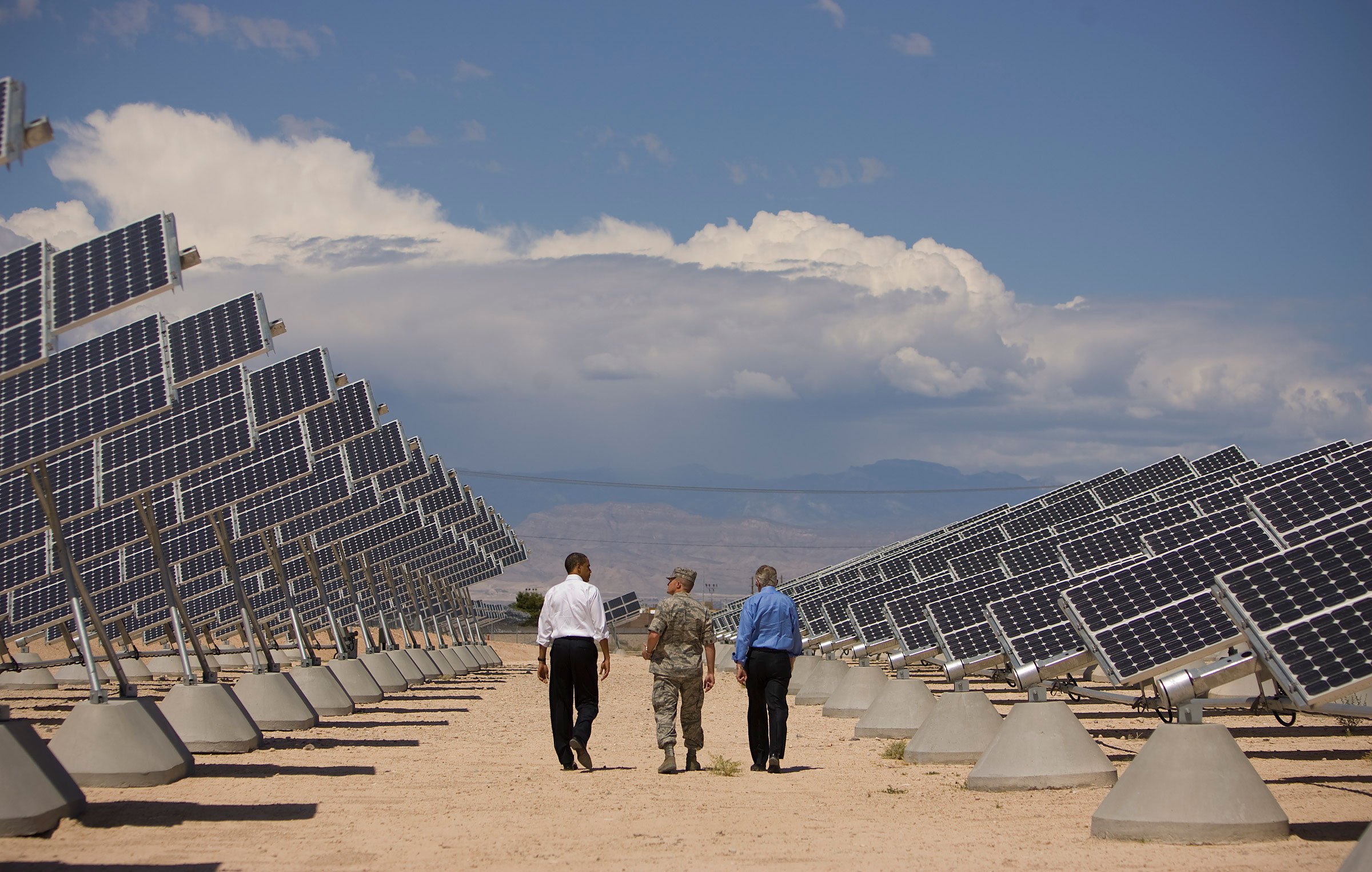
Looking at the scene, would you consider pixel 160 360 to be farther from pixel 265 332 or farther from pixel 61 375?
pixel 265 332

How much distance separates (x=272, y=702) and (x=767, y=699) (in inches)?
288

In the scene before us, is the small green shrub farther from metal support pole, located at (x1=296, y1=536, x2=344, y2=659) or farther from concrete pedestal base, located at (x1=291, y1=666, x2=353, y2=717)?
metal support pole, located at (x1=296, y1=536, x2=344, y2=659)

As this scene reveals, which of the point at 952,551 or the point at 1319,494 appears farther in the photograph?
the point at 952,551

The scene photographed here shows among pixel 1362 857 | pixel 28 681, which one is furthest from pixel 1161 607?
pixel 28 681

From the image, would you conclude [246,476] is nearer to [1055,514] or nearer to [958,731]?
[958,731]

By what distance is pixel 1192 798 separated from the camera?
8.20 m

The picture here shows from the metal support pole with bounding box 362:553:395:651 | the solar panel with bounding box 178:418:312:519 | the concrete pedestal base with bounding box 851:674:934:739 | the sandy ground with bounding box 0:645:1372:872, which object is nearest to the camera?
the sandy ground with bounding box 0:645:1372:872

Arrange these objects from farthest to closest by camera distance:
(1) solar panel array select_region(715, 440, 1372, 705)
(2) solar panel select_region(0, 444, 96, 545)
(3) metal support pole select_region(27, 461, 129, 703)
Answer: (2) solar panel select_region(0, 444, 96, 545) < (3) metal support pole select_region(27, 461, 129, 703) < (1) solar panel array select_region(715, 440, 1372, 705)

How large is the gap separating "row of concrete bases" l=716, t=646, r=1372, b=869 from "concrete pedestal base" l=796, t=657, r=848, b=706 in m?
7.87

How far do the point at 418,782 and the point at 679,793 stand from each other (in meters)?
2.77

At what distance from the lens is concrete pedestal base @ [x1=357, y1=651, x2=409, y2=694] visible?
27.0 metres

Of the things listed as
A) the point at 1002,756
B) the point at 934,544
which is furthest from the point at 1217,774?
the point at 934,544

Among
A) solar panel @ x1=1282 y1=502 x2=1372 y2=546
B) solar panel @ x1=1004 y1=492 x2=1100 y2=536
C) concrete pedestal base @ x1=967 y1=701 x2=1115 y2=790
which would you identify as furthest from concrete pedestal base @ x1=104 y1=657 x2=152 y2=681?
solar panel @ x1=1282 y1=502 x2=1372 y2=546

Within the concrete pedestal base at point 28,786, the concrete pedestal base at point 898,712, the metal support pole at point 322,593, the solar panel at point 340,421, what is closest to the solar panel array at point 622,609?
the solar panel at point 340,421
